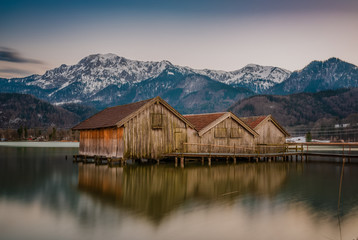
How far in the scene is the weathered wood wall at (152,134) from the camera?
112 feet

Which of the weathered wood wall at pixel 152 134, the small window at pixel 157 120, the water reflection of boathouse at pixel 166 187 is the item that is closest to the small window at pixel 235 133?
the weathered wood wall at pixel 152 134

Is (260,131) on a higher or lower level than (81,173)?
higher

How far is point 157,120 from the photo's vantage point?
35.9 m

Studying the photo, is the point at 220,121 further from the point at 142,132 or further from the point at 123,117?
the point at 123,117

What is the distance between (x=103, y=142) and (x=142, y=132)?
4854 mm

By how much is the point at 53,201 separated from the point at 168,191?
6305 mm

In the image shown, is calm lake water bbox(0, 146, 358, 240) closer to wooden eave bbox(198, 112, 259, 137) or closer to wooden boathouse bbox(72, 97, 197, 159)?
wooden boathouse bbox(72, 97, 197, 159)

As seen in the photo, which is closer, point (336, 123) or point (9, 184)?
point (9, 184)

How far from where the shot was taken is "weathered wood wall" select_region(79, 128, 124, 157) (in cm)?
3466

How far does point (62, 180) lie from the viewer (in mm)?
26219

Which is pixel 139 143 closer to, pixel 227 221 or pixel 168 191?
pixel 168 191

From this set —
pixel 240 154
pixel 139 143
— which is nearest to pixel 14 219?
pixel 139 143

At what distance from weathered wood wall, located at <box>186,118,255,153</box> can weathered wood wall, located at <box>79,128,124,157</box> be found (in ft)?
24.7

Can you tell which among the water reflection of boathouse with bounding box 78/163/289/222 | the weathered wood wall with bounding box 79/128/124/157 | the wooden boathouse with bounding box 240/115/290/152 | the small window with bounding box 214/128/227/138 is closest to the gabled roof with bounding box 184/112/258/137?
the small window with bounding box 214/128/227/138
